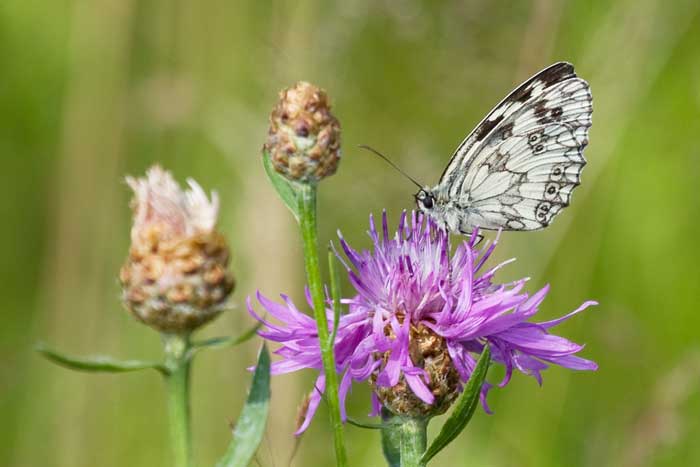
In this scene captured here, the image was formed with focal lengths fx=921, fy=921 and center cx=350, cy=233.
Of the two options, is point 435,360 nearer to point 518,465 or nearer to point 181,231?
point 181,231

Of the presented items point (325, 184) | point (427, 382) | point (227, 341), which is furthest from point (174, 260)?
point (325, 184)

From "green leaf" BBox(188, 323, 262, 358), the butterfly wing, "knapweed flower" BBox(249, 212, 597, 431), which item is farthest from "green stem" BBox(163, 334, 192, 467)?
the butterfly wing

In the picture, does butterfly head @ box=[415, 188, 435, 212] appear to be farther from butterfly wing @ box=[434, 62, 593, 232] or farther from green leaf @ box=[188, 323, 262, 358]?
green leaf @ box=[188, 323, 262, 358]

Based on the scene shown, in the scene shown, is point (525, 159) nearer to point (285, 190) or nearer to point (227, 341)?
point (285, 190)

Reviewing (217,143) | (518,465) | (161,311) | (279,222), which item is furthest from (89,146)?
(161,311)

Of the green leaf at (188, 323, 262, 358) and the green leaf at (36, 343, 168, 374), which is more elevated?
the green leaf at (188, 323, 262, 358)

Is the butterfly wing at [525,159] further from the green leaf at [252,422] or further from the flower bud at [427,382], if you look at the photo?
the green leaf at [252,422]
